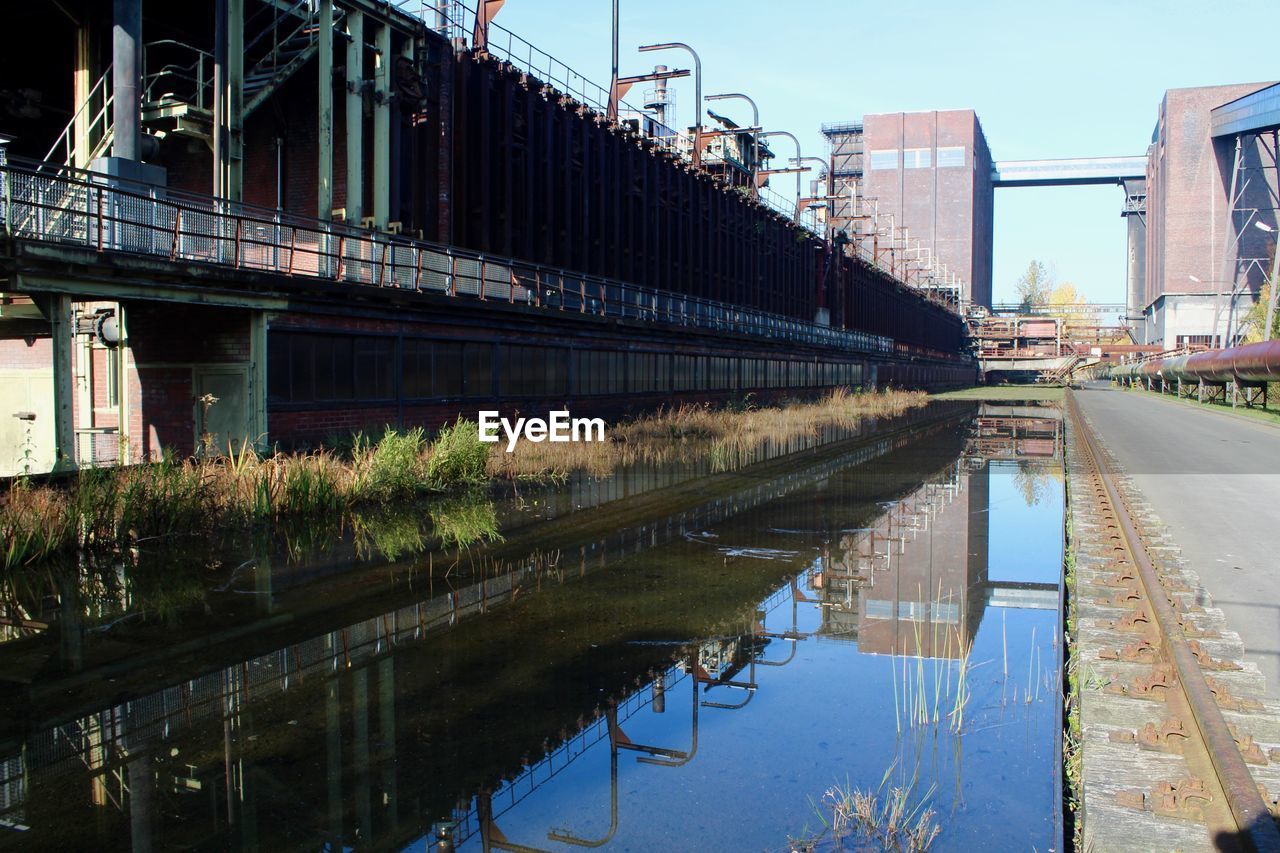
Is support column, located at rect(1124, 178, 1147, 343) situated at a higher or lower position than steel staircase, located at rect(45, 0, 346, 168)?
higher

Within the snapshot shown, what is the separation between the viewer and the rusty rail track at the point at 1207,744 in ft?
12.7

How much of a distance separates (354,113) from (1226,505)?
1791 centimetres

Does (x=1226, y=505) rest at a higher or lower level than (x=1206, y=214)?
lower

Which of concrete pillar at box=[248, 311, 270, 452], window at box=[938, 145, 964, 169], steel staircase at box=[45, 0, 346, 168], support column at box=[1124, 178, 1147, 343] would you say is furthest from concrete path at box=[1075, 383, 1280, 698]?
support column at box=[1124, 178, 1147, 343]

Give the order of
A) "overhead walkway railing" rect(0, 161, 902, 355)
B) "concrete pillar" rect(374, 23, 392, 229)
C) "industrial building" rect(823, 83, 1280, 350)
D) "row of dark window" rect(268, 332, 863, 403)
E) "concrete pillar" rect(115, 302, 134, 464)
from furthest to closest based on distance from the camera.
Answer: "industrial building" rect(823, 83, 1280, 350), "concrete pillar" rect(374, 23, 392, 229), "concrete pillar" rect(115, 302, 134, 464), "row of dark window" rect(268, 332, 863, 403), "overhead walkway railing" rect(0, 161, 902, 355)

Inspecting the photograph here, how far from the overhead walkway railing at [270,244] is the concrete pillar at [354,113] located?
956 millimetres

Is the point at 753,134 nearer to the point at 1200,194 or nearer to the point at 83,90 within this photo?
the point at 83,90

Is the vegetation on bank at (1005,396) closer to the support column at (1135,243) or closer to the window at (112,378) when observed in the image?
the window at (112,378)

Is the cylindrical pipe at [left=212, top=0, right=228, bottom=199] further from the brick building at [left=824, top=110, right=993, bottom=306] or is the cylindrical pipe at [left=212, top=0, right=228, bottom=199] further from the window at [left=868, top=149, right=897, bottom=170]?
the window at [left=868, top=149, right=897, bottom=170]

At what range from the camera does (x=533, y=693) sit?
5973 millimetres

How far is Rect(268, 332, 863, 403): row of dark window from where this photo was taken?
1591 cm

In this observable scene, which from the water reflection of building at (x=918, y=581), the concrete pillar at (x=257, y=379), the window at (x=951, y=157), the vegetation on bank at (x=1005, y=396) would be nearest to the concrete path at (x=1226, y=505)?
the water reflection of building at (x=918, y=581)

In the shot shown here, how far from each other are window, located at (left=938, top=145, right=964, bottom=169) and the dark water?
114693mm

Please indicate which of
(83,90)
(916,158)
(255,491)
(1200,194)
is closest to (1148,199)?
(1200,194)
